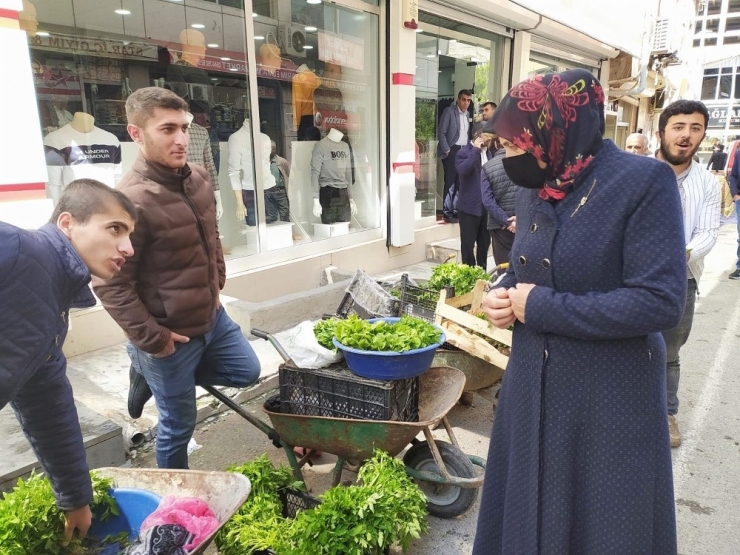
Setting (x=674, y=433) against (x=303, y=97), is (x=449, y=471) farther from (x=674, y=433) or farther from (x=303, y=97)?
(x=303, y=97)

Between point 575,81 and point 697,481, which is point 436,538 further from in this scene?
point 575,81

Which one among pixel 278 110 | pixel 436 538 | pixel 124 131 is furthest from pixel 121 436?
pixel 278 110

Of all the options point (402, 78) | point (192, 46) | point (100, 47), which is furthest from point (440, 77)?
point (100, 47)

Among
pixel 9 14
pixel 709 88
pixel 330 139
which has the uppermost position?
pixel 709 88

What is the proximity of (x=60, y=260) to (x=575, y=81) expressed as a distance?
1598mm

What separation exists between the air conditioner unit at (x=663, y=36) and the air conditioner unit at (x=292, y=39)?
42.7 feet

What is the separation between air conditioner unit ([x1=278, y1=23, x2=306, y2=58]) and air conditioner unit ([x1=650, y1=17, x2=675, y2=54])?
13.0 m

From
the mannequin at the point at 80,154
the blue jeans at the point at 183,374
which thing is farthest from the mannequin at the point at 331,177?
the blue jeans at the point at 183,374

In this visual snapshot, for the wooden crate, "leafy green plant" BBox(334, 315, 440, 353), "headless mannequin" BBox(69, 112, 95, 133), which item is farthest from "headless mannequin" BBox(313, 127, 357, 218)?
"leafy green plant" BBox(334, 315, 440, 353)

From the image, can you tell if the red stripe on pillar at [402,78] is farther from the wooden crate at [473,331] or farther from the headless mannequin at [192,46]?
the wooden crate at [473,331]

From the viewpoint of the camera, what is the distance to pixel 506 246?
575 centimetres

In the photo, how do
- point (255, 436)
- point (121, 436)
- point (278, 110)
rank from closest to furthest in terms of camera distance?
point (121, 436), point (255, 436), point (278, 110)

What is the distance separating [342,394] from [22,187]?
3027 millimetres

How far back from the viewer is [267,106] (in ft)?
22.2
